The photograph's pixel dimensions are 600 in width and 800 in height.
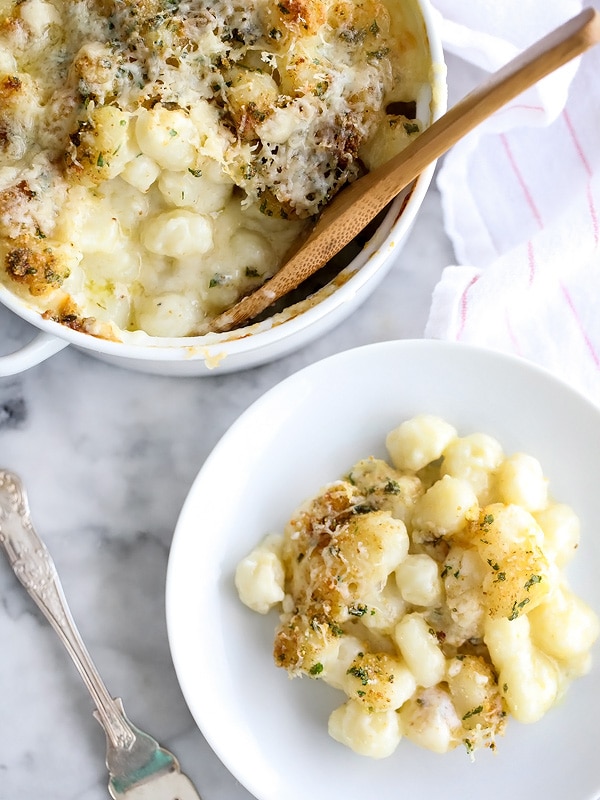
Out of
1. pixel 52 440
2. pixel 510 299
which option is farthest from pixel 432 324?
pixel 52 440

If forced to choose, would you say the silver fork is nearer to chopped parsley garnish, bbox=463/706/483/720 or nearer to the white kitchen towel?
chopped parsley garnish, bbox=463/706/483/720

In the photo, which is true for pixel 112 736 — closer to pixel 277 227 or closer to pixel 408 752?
pixel 408 752

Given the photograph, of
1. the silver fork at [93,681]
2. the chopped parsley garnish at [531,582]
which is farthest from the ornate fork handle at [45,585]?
the chopped parsley garnish at [531,582]

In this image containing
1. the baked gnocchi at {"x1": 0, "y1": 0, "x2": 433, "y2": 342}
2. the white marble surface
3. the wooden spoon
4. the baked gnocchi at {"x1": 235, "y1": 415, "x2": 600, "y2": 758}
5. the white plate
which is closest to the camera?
the wooden spoon

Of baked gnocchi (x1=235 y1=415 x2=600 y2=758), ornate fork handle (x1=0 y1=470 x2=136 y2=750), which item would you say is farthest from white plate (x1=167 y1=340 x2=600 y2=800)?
ornate fork handle (x1=0 y1=470 x2=136 y2=750)

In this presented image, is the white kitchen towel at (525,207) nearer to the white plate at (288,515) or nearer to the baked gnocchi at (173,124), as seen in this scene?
the white plate at (288,515)

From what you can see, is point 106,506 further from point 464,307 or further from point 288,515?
point 464,307

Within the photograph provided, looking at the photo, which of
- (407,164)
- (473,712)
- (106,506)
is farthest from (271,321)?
(473,712)

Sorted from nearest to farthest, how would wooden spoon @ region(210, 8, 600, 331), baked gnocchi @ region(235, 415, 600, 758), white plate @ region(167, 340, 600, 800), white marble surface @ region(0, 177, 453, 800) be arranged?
1. wooden spoon @ region(210, 8, 600, 331)
2. baked gnocchi @ region(235, 415, 600, 758)
3. white plate @ region(167, 340, 600, 800)
4. white marble surface @ region(0, 177, 453, 800)
